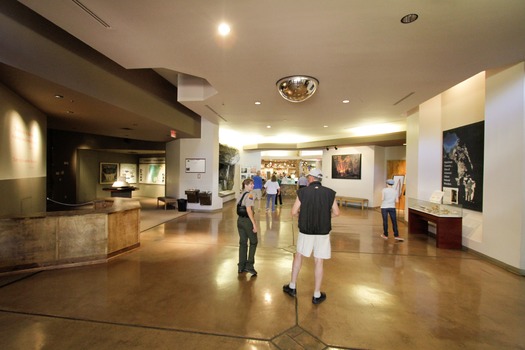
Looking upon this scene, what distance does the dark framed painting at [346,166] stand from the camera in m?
11.4

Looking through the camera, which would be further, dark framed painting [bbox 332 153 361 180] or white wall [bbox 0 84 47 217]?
dark framed painting [bbox 332 153 361 180]

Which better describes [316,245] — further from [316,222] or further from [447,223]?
[447,223]

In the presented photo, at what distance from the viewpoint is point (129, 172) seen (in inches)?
528

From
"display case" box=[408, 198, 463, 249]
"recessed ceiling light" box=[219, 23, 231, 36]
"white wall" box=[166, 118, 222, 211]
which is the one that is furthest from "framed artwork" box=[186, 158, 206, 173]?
"display case" box=[408, 198, 463, 249]

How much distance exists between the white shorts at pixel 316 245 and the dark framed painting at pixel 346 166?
9.38 m

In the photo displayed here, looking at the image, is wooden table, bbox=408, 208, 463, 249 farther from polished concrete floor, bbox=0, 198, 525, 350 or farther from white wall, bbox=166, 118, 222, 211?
white wall, bbox=166, 118, 222, 211

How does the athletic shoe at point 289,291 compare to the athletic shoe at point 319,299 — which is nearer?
the athletic shoe at point 319,299

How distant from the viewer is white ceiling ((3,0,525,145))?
2.76 meters

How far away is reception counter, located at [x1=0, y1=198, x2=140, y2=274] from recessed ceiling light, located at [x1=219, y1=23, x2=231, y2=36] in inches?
141

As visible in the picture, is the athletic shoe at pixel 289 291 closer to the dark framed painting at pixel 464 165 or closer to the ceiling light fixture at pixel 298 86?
the ceiling light fixture at pixel 298 86

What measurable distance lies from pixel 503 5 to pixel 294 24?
235cm

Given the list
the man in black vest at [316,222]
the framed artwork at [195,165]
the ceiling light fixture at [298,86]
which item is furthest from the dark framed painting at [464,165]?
the framed artwork at [195,165]

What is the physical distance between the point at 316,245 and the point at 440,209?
14.4ft

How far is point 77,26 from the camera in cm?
320
